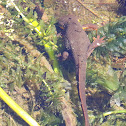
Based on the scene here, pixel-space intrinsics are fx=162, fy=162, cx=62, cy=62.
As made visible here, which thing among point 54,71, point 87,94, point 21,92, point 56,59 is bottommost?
point 87,94

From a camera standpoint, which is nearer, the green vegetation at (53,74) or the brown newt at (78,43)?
the green vegetation at (53,74)

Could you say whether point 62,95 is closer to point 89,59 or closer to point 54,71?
point 54,71

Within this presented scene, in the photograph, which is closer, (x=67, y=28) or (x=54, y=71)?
(x=54, y=71)

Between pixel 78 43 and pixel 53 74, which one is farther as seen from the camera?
pixel 78 43

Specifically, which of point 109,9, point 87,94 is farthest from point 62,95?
point 109,9

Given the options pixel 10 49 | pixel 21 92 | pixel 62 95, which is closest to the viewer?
pixel 62 95

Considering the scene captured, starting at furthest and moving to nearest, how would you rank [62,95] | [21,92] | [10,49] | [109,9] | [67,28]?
[109,9]
[67,28]
[10,49]
[21,92]
[62,95]

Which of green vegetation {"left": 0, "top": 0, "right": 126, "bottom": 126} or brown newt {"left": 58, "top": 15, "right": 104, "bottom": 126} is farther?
brown newt {"left": 58, "top": 15, "right": 104, "bottom": 126}

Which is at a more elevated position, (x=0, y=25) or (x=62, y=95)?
(x=0, y=25)
